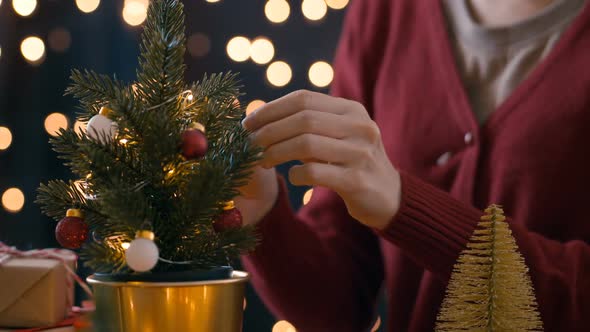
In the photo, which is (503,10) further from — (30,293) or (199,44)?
(30,293)

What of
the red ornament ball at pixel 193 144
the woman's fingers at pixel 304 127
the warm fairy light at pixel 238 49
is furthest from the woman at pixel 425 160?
the warm fairy light at pixel 238 49

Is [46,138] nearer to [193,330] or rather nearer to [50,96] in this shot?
[50,96]

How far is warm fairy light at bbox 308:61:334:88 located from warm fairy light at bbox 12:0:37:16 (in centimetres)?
51

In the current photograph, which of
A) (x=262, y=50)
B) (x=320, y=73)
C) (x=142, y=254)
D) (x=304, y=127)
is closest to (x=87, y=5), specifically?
(x=262, y=50)

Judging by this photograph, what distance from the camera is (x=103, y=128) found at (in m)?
0.41

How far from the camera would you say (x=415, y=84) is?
2.93 feet

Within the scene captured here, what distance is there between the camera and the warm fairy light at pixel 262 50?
114cm

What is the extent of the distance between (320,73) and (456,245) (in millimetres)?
623

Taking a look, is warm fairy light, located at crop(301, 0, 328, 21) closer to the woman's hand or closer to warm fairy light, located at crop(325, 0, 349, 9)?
warm fairy light, located at crop(325, 0, 349, 9)

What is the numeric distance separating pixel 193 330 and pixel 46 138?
2.67ft

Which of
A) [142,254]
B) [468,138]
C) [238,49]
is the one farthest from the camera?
[238,49]

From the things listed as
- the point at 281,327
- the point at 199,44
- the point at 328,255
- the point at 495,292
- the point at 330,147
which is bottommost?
the point at 281,327

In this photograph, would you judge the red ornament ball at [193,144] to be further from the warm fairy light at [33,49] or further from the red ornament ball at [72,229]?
the warm fairy light at [33,49]

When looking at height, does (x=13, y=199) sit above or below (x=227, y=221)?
below
